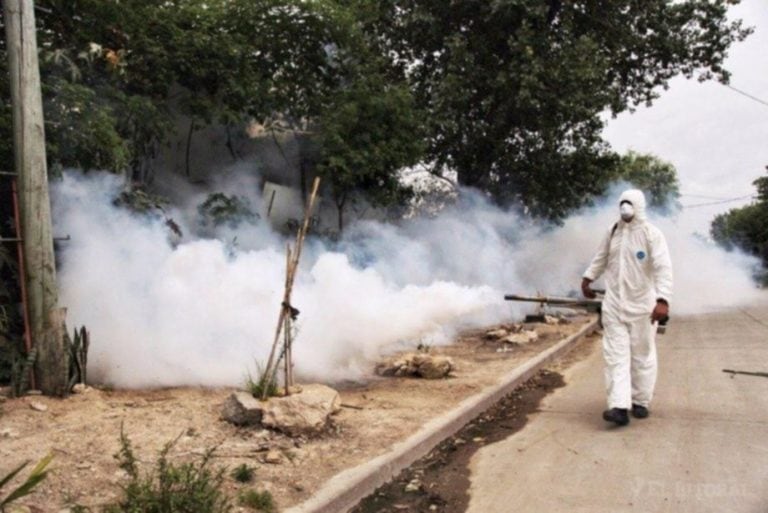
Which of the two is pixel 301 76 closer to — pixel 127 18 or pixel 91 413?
pixel 127 18

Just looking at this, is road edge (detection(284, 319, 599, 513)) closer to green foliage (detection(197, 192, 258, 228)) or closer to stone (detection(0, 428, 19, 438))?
stone (detection(0, 428, 19, 438))

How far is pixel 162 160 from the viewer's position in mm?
10852

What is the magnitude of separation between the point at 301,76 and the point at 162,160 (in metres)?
2.63

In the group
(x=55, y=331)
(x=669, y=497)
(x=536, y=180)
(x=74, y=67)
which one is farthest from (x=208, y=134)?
(x=669, y=497)

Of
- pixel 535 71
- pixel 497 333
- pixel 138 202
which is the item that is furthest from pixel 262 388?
A: pixel 535 71

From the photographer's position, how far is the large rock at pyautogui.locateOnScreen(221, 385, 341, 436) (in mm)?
4797

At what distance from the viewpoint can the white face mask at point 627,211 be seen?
18.7 ft

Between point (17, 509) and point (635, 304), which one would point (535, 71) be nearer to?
point (635, 304)

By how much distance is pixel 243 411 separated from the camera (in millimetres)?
4887

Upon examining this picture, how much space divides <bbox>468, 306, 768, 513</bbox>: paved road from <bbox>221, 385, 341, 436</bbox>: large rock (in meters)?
1.13

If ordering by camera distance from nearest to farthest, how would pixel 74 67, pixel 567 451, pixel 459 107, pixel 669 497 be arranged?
pixel 669 497, pixel 567 451, pixel 74 67, pixel 459 107

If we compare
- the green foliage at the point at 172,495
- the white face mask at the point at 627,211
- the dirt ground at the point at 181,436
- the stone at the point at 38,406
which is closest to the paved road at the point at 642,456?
the dirt ground at the point at 181,436

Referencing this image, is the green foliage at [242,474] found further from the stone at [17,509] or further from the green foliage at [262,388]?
the green foliage at [262,388]

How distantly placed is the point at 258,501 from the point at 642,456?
263 centimetres
